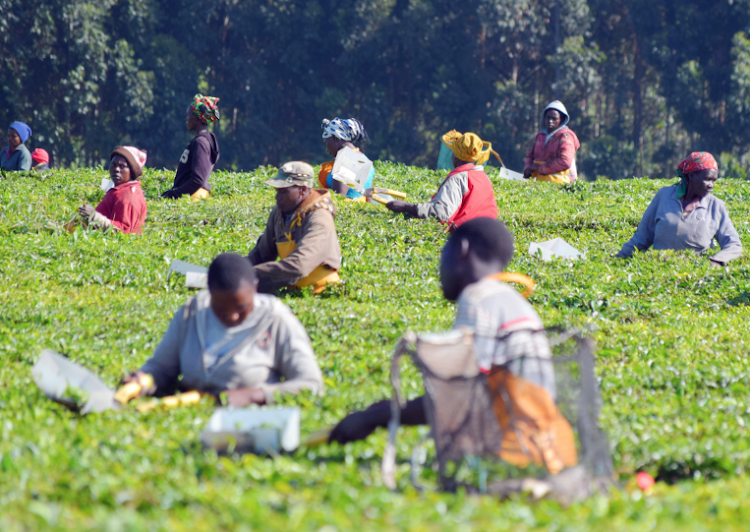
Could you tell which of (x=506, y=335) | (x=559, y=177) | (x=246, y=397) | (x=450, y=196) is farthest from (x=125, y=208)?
(x=559, y=177)

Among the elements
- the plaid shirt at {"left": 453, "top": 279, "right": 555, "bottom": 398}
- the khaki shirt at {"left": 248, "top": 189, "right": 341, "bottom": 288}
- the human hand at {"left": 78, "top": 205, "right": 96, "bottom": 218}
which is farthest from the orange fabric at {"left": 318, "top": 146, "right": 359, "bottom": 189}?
the plaid shirt at {"left": 453, "top": 279, "right": 555, "bottom": 398}

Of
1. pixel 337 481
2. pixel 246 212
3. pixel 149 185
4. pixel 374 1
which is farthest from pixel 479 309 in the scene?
pixel 374 1

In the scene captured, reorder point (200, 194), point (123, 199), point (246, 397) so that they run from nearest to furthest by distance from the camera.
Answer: point (246, 397)
point (123, 199)
point (200, 194)

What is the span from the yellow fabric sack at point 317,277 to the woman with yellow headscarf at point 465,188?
198 centimetres

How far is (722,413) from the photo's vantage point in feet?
18.1

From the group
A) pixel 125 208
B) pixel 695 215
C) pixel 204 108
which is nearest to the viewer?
pixel 695 215

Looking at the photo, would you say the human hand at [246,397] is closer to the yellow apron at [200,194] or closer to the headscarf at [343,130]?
the headscarf at [343,130]

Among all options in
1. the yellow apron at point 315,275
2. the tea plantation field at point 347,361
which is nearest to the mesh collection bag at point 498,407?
the tea plantation field at point 347,361

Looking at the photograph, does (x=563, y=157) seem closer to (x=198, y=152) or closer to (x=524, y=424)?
(x=198, y=152)

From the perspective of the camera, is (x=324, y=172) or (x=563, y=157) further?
(x=563, y=157)

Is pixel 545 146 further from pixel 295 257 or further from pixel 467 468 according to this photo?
pixel 467 468

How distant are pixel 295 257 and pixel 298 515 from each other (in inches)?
182

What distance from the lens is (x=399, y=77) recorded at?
39219 millimetres

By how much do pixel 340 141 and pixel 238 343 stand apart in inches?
259
